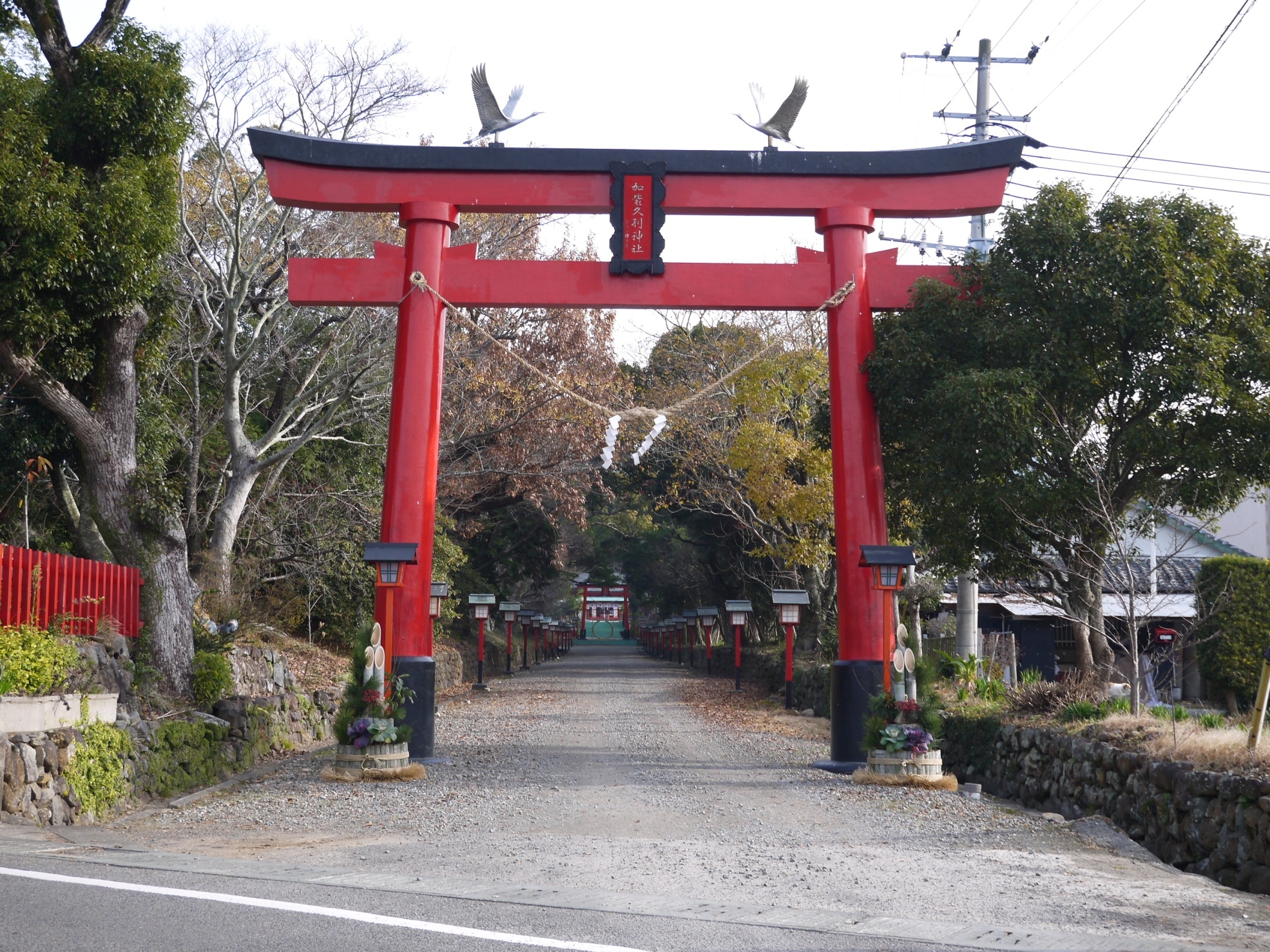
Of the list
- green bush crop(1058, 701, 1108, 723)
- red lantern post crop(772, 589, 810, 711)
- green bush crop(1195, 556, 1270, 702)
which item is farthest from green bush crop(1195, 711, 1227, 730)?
red lantern post crop(772, 589, 810, 711)

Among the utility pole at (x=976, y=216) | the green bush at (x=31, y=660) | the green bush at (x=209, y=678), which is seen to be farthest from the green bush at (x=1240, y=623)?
the green bush at (x=31, y=660)

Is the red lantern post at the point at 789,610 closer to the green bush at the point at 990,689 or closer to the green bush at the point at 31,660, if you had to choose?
the green bush at the point at 990,689

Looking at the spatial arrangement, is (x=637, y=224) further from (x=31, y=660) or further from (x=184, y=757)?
(x=31, y=660)

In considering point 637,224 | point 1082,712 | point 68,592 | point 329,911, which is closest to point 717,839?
point 329,911

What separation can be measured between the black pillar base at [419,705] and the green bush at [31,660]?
11.8ft

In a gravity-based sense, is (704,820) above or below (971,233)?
below

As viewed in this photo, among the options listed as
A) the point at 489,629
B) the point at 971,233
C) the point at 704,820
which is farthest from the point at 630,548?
the point at 704,820

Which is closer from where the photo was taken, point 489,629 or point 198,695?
point 198,695

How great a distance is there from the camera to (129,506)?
1224cm

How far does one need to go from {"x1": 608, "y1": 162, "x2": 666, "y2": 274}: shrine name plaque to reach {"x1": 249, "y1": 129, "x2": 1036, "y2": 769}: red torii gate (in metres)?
0.02

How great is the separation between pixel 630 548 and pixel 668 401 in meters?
22.3

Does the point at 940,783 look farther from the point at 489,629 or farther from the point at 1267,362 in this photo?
the point at 489,629

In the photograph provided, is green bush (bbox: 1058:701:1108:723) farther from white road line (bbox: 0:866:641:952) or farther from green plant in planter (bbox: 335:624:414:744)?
white road line (bbox: 0:866:641:952)

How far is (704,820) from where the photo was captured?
8.83 metres
